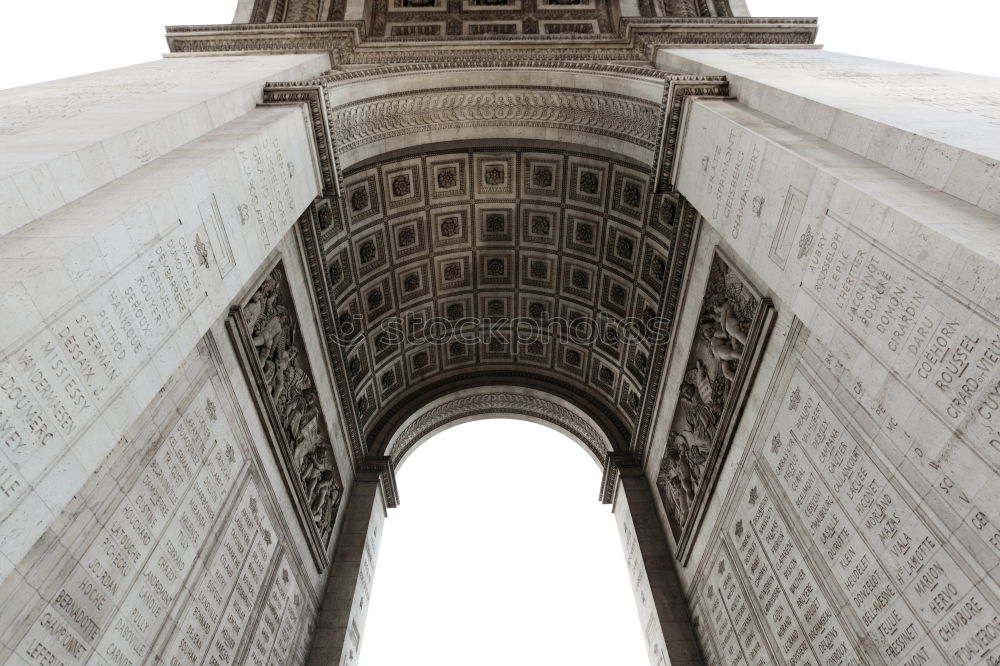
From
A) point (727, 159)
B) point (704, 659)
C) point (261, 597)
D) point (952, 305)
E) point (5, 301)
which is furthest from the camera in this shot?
point (704, 659)

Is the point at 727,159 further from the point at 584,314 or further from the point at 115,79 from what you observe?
the point at 115,79

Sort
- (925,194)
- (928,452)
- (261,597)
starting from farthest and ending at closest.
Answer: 1. (261,597)
2. (925,194)
3. (928,452)

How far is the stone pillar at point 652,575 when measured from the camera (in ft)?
36.1

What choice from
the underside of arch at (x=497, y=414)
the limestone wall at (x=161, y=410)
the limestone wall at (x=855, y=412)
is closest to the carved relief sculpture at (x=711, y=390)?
the limestone wall at (x=855, y=412)

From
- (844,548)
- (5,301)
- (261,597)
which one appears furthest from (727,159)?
(261,597)

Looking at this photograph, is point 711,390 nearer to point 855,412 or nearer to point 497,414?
point 855,412

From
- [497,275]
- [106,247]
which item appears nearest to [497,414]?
[497,275]

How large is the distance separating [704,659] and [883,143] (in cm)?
936

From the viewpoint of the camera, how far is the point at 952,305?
4652 mm

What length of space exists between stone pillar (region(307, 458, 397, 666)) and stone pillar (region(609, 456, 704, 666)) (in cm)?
609

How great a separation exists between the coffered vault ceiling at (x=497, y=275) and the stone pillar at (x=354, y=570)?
3.64 ft

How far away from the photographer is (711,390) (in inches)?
421

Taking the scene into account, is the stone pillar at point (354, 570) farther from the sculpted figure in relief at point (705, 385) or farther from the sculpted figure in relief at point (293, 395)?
the sculpted figure in relief at point (705, 385)

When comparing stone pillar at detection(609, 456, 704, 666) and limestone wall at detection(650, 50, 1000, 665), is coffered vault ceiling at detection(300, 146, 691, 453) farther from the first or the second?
limestone wall at detection(650, 50, 1000, 665)
